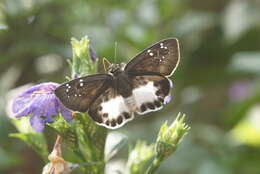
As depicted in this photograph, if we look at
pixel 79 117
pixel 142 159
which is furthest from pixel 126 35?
pixel 79 117

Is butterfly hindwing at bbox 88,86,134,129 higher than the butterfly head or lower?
lower

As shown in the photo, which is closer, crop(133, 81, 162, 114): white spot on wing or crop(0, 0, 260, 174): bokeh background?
crop(133, 81, 162, 114): white spot on wing

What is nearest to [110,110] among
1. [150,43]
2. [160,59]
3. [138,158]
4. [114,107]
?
[114,107]

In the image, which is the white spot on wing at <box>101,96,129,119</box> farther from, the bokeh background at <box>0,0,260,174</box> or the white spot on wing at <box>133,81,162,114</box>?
the bokeh background at <box>0,0,260,174</box>

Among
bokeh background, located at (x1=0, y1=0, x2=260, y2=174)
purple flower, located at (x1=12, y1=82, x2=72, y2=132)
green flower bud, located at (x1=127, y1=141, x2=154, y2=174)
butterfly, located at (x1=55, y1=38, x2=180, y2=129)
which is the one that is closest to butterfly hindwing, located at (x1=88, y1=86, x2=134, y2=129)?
butterfly, located at (x1=55, y1=38, x2=180, y2=129)

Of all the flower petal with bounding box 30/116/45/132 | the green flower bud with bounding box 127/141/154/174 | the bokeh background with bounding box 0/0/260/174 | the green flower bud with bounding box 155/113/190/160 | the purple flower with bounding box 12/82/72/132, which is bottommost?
the bokeh background with bounding box 0/0/260/174
